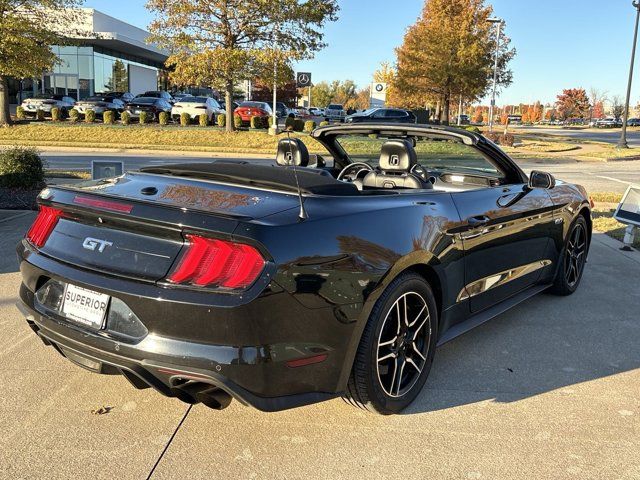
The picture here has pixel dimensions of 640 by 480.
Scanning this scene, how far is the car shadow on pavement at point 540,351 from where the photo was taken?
3.49 meters

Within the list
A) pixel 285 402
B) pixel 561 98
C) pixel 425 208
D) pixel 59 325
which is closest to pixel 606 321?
pixel 425 208

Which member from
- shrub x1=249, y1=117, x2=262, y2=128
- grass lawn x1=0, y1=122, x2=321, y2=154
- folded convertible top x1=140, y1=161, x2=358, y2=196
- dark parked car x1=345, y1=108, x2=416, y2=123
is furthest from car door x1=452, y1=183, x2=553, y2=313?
dark parked car x1=345, y1=108, x2=416, y2=123

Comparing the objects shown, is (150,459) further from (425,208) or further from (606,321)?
(606,321)

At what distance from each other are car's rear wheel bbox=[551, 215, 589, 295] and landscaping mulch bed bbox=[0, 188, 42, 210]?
6.99 metres

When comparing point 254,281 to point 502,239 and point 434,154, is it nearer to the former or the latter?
point 502,239

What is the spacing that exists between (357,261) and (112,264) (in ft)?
3.65

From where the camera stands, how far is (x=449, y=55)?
3591 cm

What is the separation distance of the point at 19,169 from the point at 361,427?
820cm

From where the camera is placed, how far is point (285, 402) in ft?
8.39

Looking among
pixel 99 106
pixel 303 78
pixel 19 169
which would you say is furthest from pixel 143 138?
pixel 19 169

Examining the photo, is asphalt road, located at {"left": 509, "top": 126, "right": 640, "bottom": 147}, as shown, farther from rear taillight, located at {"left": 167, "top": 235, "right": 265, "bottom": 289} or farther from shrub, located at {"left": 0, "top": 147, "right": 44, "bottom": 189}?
rear taillight, located at {"left": 167, "top": 235, "right": 265, "bottom": 289}

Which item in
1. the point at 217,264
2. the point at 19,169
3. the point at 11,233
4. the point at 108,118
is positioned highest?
the point at 108,118

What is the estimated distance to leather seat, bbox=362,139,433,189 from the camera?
385cm

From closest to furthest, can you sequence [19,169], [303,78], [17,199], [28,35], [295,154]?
[295,154], [17,199], [19,169], [28,35], [303,78]
